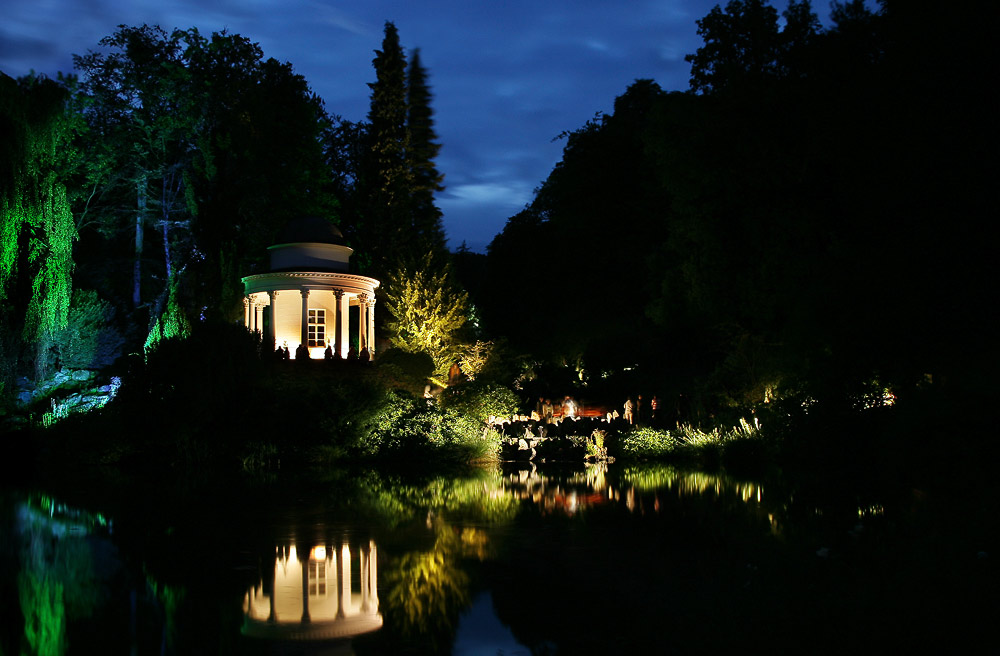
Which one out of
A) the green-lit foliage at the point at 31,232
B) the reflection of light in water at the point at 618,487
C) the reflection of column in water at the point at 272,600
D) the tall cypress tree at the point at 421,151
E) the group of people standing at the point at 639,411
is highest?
the tall cypress tree at the point at 421,151

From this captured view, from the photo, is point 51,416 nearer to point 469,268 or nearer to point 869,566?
point 869,566

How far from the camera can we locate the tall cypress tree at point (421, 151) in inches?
1620

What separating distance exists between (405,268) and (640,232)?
43.4ft

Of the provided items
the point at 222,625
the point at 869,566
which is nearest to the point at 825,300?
the point at 869,566

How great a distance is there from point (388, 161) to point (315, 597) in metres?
34.6

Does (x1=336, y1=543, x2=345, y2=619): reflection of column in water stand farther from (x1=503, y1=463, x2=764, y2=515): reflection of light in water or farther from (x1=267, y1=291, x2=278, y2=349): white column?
(x1=267, y1=291, x2=278, y2=349): white column

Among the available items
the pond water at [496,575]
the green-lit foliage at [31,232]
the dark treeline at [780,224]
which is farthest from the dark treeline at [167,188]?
the pond water at [496,575]

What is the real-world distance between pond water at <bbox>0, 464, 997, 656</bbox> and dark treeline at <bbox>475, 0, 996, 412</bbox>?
3.32m

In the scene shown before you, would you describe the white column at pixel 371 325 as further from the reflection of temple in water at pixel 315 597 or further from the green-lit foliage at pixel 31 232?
the reflection of temple in water at pixel 315 597

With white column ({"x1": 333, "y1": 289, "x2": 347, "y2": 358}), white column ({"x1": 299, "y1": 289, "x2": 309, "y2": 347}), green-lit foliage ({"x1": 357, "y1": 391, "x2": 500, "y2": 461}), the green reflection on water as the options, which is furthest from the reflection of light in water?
white column ({"x1": 333, "y1": 289, "x2": 347, "y2": 358})

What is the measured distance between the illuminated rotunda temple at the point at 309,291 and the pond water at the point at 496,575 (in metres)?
16.5

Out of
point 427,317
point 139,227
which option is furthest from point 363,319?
point 139,227

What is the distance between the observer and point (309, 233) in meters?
31.7

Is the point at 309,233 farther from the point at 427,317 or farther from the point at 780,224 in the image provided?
the point at 780,224
